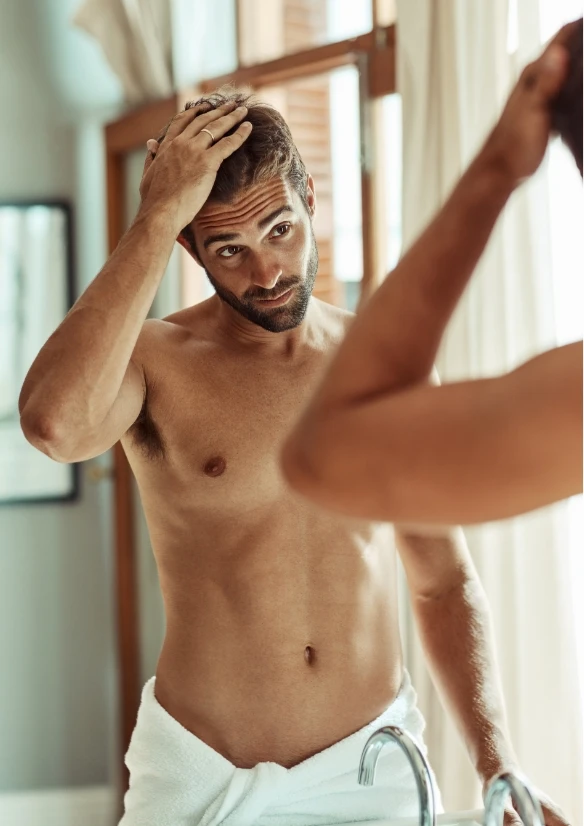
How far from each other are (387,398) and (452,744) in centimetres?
178

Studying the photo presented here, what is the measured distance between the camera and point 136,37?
3.05 meters

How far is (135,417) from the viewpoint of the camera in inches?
47.8

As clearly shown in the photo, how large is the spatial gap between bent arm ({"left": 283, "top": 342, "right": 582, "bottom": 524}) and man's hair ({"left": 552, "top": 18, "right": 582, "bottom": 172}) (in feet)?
0.33

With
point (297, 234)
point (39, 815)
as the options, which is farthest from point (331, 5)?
point (39, 815)

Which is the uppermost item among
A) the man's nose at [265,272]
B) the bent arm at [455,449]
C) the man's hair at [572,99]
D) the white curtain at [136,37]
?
the white curtain at [136,37]

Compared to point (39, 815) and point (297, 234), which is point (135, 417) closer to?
point (297, 234)

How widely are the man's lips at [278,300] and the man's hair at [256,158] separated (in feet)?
0.41

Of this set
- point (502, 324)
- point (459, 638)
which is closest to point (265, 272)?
point (459, 638)

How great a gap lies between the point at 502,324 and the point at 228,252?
911mm

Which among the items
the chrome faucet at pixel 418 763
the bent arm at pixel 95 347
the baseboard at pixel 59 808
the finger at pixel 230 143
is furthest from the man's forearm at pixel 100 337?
the baseboard at pixel 59 808

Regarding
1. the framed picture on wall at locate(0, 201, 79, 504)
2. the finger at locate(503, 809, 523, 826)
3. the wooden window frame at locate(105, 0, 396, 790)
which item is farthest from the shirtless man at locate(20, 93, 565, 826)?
the framed picture on wall at locate(0, 201, 79, 504)

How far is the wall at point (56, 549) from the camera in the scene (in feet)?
10.8

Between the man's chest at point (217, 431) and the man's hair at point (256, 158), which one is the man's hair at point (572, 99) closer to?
the man's hair at point (256, 158)

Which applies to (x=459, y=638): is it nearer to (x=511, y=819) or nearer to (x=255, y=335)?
(x=511, y=819)
